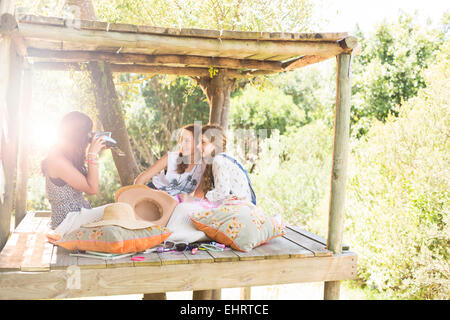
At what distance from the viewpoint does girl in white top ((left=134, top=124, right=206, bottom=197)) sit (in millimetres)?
4277

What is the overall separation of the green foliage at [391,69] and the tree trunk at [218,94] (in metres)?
6.25

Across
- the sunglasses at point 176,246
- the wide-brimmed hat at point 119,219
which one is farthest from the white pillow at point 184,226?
the wide-brimmed hat at point 119,219

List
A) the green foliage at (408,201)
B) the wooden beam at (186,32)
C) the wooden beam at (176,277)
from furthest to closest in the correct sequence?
the green foliage at (408,201) → the wooden beam at (186,32) → the wooden beam at (176,277)

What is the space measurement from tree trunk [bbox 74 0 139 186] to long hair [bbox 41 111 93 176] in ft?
5.39

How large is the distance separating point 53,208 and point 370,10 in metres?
13.7

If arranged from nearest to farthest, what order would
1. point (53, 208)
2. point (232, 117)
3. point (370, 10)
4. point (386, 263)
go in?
point (53, 208) < point (386, 263) < point (232, 117) < point (370, 10)

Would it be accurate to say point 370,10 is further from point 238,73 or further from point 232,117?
point 238,73

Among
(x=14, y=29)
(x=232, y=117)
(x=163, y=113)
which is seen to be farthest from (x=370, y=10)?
(x=14, y=29)

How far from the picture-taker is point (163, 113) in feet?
45.4

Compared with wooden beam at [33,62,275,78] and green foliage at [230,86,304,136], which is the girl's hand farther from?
green foliage at [230,86,304,136]

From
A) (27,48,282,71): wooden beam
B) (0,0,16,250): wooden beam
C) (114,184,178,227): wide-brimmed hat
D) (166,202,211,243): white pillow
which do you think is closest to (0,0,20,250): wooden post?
(0,0,16,250): wooden beam

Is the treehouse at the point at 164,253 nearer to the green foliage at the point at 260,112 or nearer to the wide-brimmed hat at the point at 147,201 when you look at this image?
the wide-brimmed hat at the point at 147,201

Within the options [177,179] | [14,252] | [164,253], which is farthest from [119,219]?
[177,179]

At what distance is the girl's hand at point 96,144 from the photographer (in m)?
3.42
